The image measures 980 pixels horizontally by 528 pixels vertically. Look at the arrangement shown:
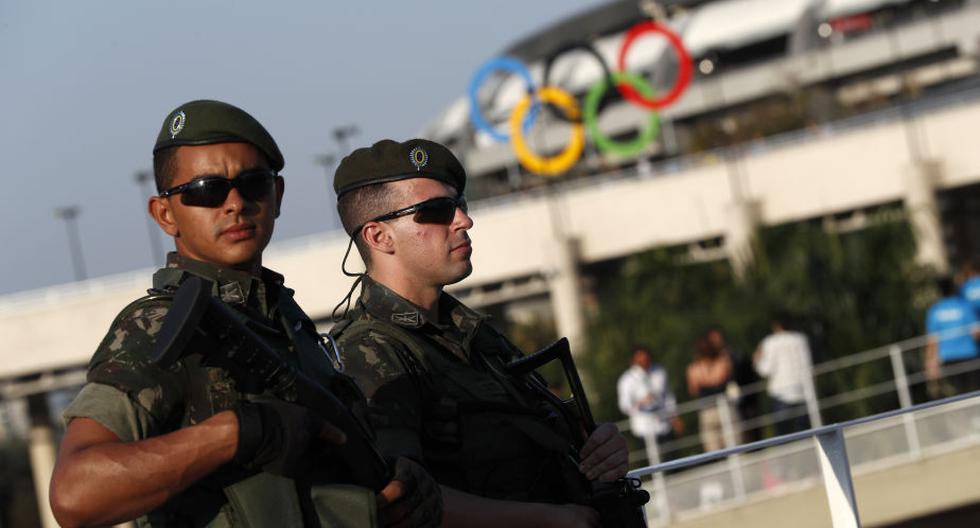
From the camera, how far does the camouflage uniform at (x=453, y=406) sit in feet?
10.7

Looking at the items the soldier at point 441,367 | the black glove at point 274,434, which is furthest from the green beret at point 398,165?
the black glove at point 274,434

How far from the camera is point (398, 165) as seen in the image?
147 inches

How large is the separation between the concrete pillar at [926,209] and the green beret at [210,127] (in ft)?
79.4

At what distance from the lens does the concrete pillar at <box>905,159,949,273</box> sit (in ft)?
92.7

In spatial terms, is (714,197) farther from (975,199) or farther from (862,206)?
(975,199)

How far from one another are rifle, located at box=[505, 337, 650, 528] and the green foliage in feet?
47.3

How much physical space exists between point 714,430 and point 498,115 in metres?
63.9

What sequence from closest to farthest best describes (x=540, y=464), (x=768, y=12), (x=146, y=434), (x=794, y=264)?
1. (x=146, y=434)
2. (x=540, y=464)
3. (x=794, y=264)
4. (x=768, y=12)

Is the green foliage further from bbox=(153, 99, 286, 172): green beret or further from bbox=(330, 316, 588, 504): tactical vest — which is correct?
bbox=(153, 99, 286, 172): green beret

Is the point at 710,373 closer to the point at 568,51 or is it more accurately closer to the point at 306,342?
the point at 306,342

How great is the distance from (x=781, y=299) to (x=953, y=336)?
1065 cm

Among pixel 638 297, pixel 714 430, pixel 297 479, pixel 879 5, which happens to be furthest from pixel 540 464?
pixel 879 5

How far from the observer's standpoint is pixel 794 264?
24.2m

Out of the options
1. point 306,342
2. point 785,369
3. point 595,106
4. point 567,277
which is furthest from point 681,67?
point 306,342
